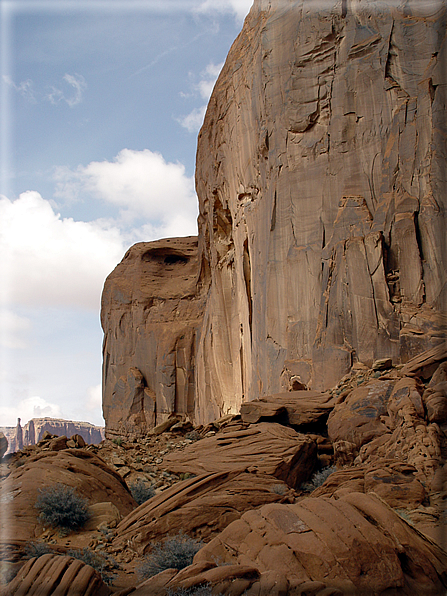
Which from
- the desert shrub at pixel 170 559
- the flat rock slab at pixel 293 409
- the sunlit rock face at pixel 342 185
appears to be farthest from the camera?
the sunlit rock face at pixel 342 185

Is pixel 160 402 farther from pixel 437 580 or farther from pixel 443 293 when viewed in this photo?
pixel 437 580

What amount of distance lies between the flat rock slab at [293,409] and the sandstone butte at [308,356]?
6 centimetres

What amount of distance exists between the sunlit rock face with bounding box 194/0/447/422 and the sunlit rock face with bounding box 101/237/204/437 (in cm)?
1482

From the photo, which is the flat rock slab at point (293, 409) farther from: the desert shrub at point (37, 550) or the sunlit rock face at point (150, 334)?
the sunlit rock face at point (150, 334)

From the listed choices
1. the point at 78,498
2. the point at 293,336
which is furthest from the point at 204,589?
the point at 293,336

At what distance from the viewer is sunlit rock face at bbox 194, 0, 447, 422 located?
13.9 metres

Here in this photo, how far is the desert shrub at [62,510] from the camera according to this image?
807cm

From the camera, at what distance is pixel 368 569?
487cm

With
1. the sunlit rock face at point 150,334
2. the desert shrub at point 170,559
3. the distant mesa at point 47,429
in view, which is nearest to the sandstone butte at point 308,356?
the desert shrub at point 170,559

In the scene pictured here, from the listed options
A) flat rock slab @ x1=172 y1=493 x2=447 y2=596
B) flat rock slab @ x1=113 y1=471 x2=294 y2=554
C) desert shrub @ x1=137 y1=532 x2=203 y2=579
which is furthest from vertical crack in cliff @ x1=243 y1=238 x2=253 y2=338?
flat rock slab @ x1=172 y1=493 x2=447 y2=596

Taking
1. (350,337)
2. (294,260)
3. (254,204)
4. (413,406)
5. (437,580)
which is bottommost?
(437,580)

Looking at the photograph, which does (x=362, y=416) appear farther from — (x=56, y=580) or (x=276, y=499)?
(x=56, y=580)

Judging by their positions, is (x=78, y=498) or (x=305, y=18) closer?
(x=78, y=498)

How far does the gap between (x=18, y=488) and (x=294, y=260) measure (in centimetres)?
1075
